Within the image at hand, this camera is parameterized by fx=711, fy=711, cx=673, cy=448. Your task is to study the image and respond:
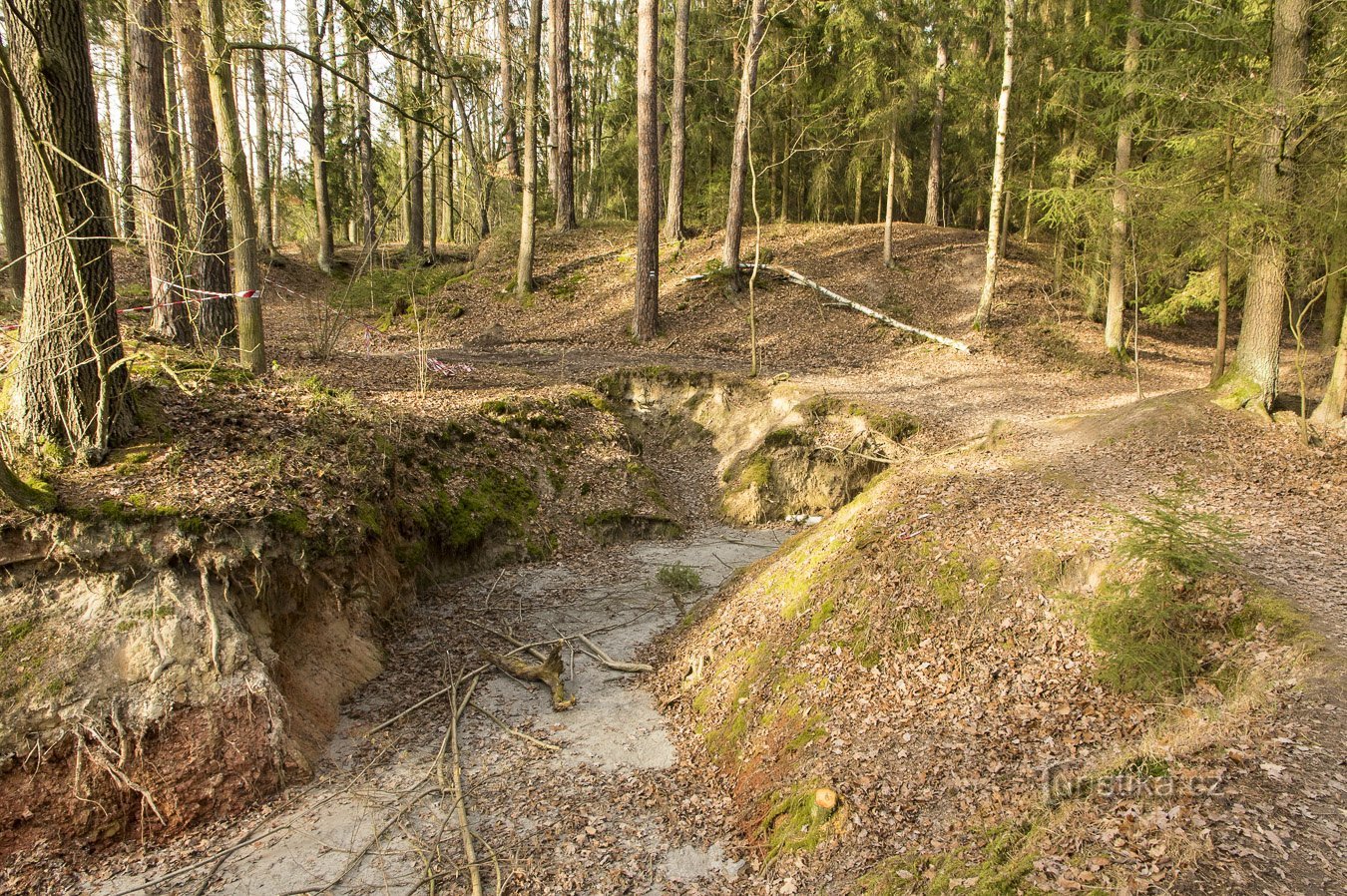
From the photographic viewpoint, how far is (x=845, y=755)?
5.46 meters

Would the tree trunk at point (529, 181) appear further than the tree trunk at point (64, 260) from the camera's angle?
Yes

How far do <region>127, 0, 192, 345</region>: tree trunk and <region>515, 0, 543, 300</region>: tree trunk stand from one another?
31.8 ft

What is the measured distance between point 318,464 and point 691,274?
1527 centimetres

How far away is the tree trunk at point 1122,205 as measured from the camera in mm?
11969

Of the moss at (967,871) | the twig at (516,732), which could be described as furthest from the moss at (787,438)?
the moss at (967,871)

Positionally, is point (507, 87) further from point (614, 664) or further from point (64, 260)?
point (614, 664)

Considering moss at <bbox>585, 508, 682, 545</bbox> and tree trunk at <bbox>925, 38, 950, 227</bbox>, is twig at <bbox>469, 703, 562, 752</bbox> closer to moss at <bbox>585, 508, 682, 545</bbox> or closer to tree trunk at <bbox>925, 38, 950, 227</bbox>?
moss at <bbox>585, 508, 682, 545</bbox>

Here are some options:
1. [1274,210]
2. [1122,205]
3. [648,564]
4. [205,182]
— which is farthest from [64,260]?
[1122,205]

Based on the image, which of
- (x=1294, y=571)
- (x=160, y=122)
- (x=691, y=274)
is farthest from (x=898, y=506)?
(x=691, y=274)

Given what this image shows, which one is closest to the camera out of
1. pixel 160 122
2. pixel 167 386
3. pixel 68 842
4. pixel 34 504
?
pixel 68 842

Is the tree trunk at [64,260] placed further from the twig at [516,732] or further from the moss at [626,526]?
the moss at [626,526]

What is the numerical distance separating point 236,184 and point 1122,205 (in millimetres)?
14496

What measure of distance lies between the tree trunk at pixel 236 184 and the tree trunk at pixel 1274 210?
12.9 metres

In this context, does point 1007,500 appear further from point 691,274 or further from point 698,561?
point 691,274
